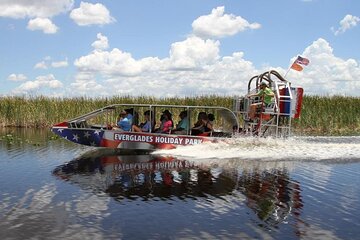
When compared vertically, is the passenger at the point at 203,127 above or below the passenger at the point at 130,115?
below

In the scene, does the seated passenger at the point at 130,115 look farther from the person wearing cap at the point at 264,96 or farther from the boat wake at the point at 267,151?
the person wearing cap at the point at 264,96

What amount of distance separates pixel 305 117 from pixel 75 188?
74.5 feet

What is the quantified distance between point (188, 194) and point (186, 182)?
4.39 feet

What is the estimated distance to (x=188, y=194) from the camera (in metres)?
9.39

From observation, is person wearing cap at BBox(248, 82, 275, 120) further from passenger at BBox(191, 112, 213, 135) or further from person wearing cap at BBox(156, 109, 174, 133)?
person wearing cap at BBox(156, 109, 174, 133)

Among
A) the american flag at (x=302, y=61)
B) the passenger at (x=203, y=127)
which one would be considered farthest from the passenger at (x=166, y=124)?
the american flag at (x=302, y=61)

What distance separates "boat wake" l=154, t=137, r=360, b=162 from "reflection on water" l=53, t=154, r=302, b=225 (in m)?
1.51

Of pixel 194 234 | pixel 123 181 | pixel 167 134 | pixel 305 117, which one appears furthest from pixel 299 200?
pixel 305 117

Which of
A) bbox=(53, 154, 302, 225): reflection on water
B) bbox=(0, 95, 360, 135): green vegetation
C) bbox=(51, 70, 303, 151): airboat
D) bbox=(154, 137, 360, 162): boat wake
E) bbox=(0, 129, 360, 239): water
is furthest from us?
bbox=(0, 95, 360, 135): green vegetation

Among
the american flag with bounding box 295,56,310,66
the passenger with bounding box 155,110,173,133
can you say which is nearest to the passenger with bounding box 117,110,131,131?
the passenger with bounding box 155,110,173,133

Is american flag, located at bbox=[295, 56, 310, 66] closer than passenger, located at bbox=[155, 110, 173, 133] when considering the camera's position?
No

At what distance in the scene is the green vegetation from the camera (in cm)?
2950

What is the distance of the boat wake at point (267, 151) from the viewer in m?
14.9

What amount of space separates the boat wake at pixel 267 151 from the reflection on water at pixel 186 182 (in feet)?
4.97
